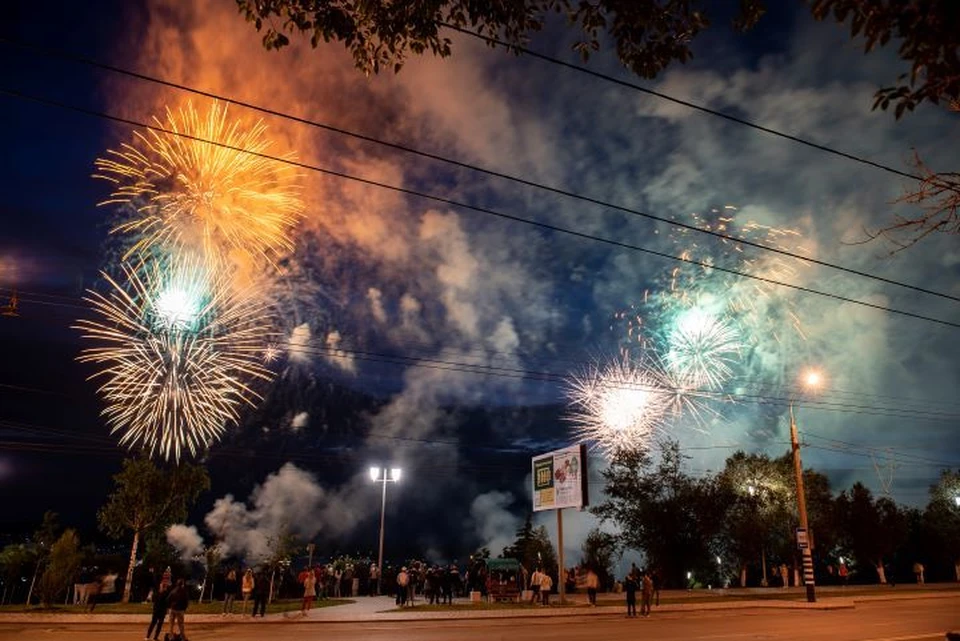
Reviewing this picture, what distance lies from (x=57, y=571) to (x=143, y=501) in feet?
36.8

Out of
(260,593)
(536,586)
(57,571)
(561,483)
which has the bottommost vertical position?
(536,586)

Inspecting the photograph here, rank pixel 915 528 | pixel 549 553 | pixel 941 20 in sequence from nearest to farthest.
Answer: pixel 941 20 < pixel 915 528 < pixel 549 553

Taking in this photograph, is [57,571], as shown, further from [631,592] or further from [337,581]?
[631,592]

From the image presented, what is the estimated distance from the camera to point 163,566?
40.0 m

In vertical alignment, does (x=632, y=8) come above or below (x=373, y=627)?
above

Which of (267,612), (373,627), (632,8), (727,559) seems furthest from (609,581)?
(632,8)

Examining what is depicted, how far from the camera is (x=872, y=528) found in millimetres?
55031

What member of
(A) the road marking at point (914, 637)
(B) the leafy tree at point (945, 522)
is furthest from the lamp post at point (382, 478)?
(B) the leafy tree at point (945, 522)

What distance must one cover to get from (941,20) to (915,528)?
70223mm

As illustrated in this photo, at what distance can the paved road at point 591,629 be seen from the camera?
16.3m

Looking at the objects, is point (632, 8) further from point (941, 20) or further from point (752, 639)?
point (752, 639)

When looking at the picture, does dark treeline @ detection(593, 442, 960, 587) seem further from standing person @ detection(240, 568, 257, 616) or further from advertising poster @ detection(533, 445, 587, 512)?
standing person @ detection(240, 568, 257, 616)

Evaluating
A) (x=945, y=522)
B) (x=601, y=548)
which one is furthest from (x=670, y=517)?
(x=945, y=522)

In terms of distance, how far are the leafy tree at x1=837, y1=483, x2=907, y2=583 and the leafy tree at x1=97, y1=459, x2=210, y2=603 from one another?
172 feet
